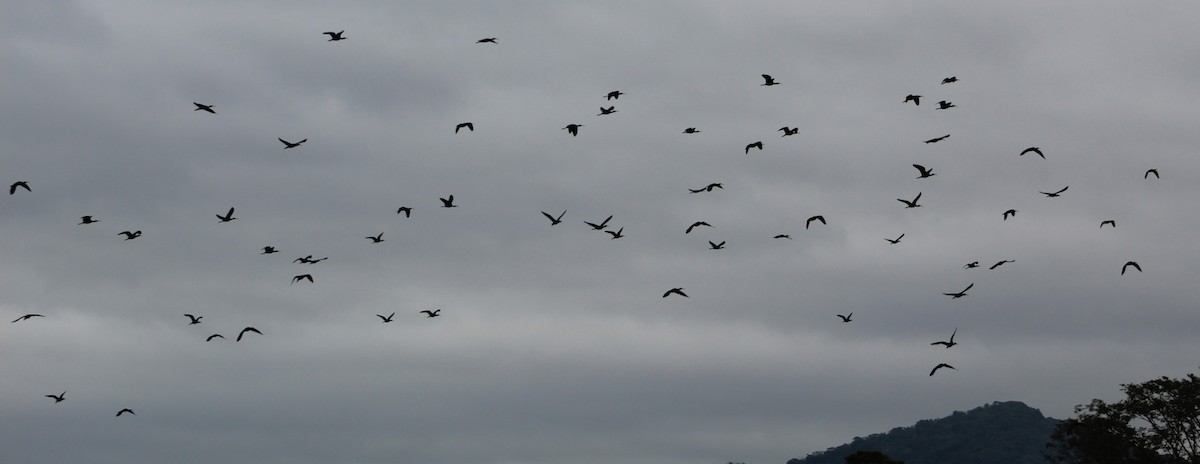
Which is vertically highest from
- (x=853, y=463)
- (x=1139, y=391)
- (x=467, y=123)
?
(x=467, y=123)

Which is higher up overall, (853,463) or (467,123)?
(467,123)

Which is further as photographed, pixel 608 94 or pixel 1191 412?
pixel 1191 412

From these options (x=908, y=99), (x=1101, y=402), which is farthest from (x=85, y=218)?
(x=1101, y=402)

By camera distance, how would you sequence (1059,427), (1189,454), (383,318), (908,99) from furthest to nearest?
1. (1059,427)
2. (1189,454)
3. (383,318)
4. (908,99)

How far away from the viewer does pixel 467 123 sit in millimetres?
72062

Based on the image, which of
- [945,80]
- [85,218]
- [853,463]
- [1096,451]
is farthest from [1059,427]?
[85,218]

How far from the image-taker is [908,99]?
6975cm

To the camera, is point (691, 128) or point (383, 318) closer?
point (691, 128)

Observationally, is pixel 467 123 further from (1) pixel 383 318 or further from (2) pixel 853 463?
(2) pixel 853 463

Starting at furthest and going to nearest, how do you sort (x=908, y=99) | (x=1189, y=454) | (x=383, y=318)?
1. (x=1189, y=454)
2. (x=383, y=318)
3. (x=908, y=99)

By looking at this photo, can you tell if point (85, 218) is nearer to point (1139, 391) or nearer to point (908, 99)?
point (908, 99)

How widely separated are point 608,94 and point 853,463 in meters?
32.6

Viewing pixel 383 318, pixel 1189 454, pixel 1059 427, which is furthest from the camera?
pixel 1059 427

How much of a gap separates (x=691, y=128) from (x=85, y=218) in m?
32.2
